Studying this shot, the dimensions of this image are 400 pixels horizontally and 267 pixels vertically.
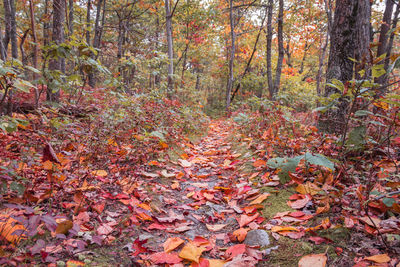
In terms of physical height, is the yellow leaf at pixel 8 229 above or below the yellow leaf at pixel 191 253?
above

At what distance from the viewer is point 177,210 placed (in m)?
2.33

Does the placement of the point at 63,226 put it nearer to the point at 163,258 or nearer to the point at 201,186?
the point at 163,258

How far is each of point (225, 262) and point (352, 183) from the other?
1.44 metres

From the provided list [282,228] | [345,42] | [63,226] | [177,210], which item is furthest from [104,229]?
[345,42]

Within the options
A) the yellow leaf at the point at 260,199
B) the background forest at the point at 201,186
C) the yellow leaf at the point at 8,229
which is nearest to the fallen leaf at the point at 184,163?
the background forest at the point at 201,186

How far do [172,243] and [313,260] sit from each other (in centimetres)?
94

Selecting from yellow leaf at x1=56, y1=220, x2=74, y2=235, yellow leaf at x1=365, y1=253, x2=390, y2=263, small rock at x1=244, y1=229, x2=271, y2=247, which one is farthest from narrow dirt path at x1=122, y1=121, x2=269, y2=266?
yellow leaf at x1=365, y1=253, x2=390, y2=263

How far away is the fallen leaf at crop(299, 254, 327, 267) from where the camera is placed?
4.39 feet

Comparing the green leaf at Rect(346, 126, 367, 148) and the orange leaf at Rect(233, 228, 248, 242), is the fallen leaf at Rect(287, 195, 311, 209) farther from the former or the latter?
the green leaf at Rect(346, 126, 367, 148)

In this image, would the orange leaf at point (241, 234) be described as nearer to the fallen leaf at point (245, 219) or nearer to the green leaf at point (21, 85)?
the fallen leaf at point (245, 219)

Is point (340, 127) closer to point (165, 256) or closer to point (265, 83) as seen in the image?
point (165, 256)

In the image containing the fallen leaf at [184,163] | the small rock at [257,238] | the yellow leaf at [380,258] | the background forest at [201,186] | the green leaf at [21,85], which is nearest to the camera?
the yellow leaf at [380,258]

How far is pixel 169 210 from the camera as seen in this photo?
90.9 inches

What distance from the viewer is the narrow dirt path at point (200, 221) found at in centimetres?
157
